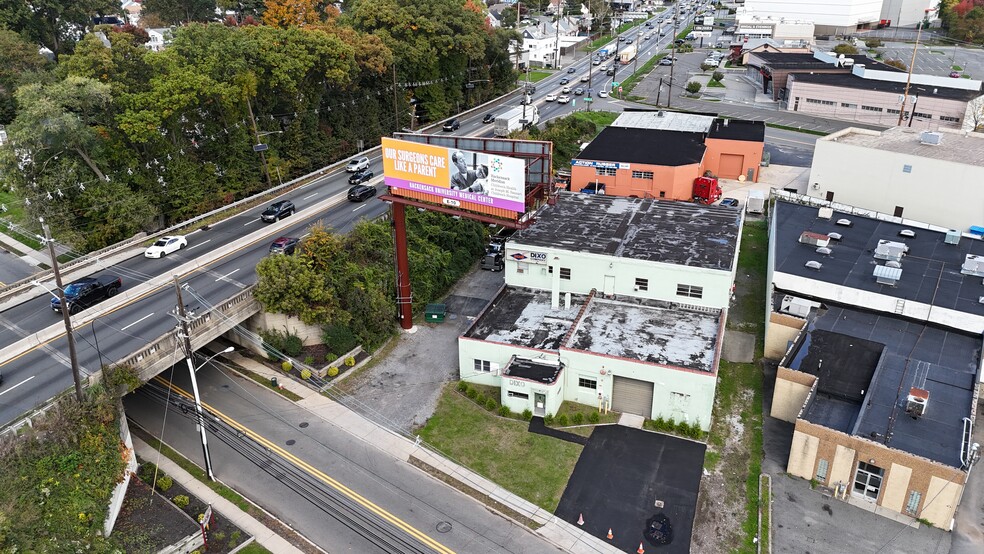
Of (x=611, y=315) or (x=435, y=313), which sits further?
(x=435, y=313)

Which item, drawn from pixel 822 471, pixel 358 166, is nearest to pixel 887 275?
pixel 822 471

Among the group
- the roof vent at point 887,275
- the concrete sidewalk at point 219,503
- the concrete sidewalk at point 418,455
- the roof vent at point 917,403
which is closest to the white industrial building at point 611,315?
the concrete sidewalk at point 418,455

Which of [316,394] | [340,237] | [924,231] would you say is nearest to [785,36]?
[924,231]

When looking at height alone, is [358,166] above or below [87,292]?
above

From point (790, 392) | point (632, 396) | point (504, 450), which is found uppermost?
point (790, 392)

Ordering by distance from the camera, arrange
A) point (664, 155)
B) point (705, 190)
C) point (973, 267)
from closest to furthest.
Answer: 1. point (973, 267)
2. point (705, 190)
3. point (664, 155)

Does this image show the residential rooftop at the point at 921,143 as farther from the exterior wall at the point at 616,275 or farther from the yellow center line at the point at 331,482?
the yellow center line at the point at 331,482

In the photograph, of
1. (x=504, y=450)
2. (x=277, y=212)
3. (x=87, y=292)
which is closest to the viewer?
(x=504, y=450)

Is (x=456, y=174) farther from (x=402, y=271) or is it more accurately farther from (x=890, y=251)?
(x=890, y=251)
